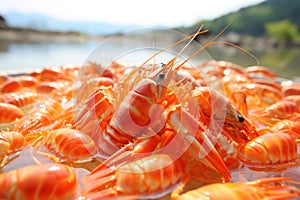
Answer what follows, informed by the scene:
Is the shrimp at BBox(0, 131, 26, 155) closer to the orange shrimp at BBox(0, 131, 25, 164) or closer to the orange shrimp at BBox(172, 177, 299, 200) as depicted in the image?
the orange shrimp at BBox(0, 131, 25, 164)

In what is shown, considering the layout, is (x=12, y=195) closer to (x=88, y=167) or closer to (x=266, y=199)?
(x=88, y=167)

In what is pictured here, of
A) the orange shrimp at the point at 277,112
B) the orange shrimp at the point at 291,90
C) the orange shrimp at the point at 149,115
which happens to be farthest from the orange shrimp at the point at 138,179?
the orange shrimp at the point at 291,90

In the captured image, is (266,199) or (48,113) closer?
(266,199)

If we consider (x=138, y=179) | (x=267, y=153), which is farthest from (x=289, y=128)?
(x=138, y=179)

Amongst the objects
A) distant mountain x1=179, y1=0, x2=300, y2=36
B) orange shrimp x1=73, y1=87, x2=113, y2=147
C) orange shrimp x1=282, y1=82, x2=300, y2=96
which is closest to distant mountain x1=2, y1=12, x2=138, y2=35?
Answer: orange shrimp x1=73, y1=87, x2=113, y2=147

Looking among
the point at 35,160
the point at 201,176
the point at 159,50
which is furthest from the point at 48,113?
the point at 201,176

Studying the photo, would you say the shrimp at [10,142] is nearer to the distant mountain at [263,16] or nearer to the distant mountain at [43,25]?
the distant mountain at [43,25]
